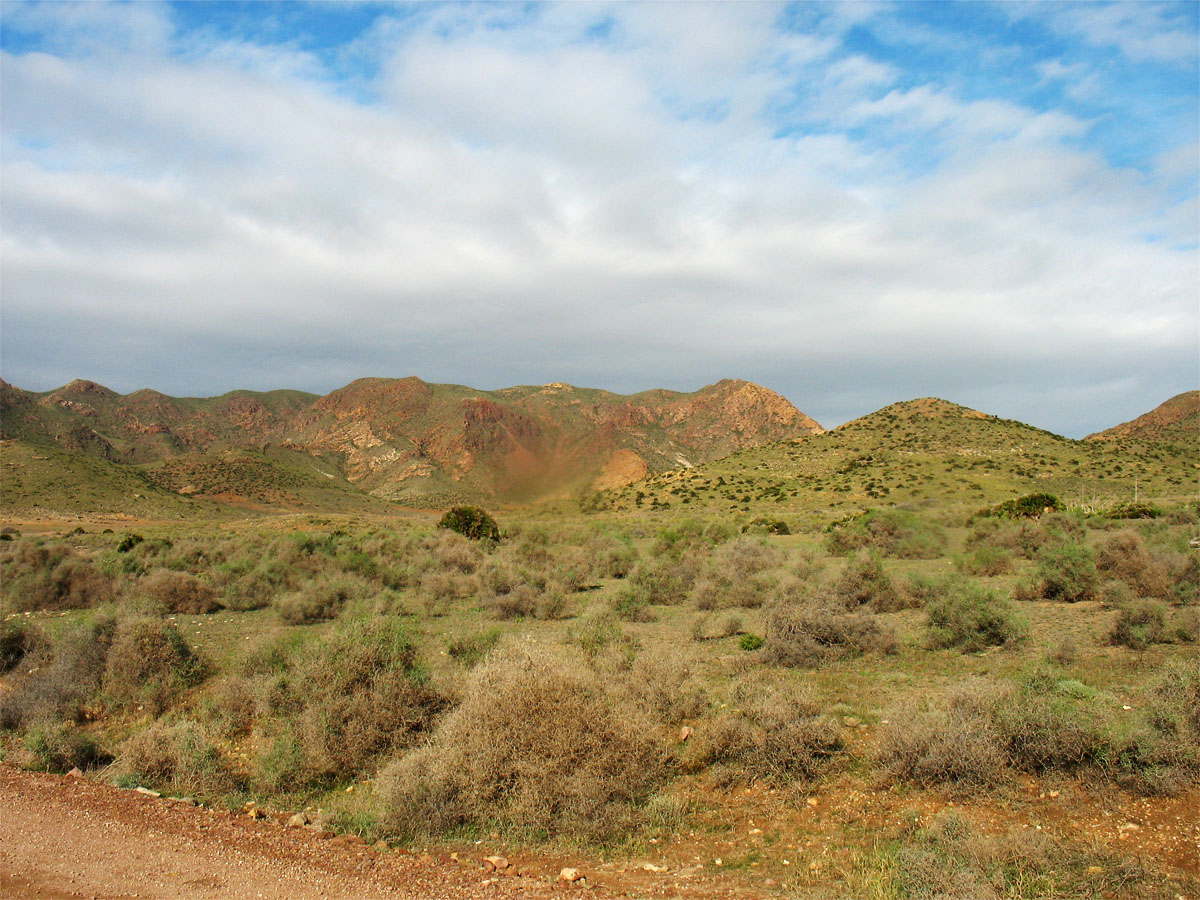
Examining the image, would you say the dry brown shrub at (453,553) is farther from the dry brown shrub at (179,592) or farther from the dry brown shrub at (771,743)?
the dry brown shrub at (771,743)

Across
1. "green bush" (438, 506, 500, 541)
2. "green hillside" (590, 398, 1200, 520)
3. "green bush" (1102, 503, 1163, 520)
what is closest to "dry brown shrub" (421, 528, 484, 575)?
"green bush" (438, 506, 500, 541)

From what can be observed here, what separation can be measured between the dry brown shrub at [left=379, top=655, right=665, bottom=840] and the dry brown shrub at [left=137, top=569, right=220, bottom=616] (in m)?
16.2

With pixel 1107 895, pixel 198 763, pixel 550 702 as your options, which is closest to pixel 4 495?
pixel 198 763

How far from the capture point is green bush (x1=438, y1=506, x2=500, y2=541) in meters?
34.3

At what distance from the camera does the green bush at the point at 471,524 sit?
3428cm

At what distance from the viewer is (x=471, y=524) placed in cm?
3497

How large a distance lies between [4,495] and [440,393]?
72.4m

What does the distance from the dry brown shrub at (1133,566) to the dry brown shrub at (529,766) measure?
15.5 meters

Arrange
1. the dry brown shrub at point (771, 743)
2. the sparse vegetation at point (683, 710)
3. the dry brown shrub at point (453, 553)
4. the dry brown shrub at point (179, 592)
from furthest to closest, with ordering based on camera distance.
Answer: the dry brown shrub at point (453, 553)
the dry brown shrub at point (179, 592)
the dry brown shrub at point (771, 743)
the sparse vegetation at point (683, 710)

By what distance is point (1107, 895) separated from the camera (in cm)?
529

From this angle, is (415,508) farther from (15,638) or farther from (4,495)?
(4,495)

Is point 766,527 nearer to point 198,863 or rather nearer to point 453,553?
point 453,553

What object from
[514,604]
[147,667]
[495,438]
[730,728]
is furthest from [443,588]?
[730,728]

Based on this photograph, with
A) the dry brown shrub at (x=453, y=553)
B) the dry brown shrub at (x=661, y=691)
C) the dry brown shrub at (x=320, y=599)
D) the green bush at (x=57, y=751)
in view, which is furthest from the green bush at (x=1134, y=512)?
the green bush at (x=57, y=751)
